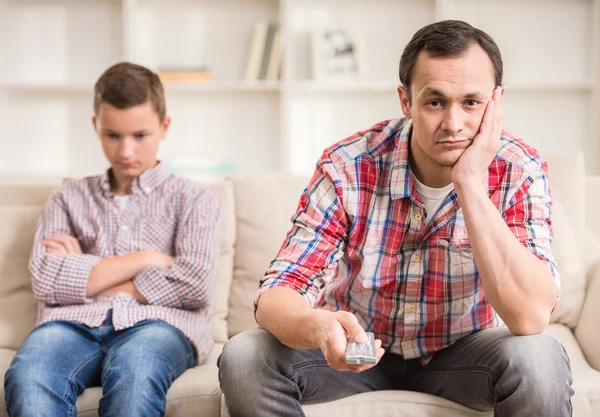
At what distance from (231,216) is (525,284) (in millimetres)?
983

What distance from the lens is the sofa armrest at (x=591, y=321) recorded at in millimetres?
1727

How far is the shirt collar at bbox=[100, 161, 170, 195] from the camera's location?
193 cm

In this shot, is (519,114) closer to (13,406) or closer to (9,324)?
(9,324)

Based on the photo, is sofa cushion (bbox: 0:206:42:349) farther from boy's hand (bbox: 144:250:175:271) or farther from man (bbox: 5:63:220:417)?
boy's hand (bbox: 144:250:175:271)

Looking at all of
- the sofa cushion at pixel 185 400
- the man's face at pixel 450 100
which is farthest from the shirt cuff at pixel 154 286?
the man's face at pixel 450 100

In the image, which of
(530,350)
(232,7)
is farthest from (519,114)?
(530,350)

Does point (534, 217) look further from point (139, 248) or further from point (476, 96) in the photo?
point (139, 248)

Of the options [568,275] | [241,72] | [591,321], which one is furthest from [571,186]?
[241,72]

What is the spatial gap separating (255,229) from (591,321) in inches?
35.0

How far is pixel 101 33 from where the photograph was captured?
3.61 metres

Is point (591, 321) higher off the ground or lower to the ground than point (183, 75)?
lower

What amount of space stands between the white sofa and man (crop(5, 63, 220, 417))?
145 millimetres

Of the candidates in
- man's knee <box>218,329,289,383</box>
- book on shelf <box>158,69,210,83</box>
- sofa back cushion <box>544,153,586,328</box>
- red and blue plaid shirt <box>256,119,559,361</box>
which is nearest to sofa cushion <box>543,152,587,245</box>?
sofa back cushion <box>544,153,586,328</box>

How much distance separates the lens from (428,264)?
4.91ft
